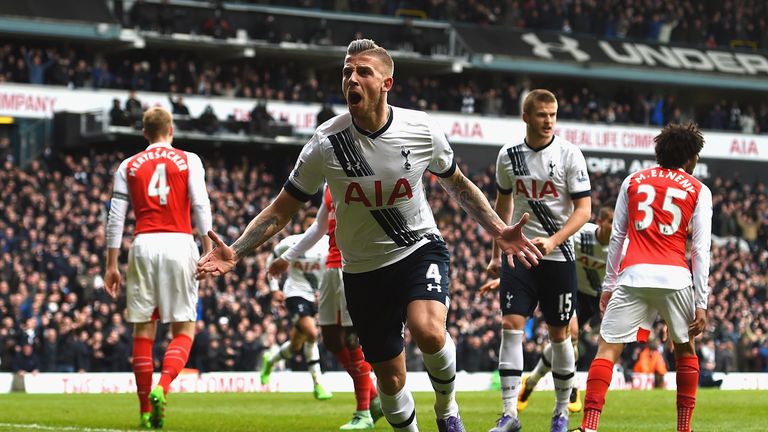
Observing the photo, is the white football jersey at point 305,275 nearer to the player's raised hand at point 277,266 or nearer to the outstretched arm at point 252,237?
the player's raised hand at point 277,266

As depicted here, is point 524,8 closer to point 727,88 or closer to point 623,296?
Result: point 727,88

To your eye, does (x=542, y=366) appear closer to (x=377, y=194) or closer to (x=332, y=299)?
(x=332, y=299)

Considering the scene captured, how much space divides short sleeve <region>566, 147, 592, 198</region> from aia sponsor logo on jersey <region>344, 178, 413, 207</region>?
3384mm

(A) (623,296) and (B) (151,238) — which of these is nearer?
(A) (623,296)

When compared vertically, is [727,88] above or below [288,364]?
above

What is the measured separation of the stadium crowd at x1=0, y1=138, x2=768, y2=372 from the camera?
25844mm

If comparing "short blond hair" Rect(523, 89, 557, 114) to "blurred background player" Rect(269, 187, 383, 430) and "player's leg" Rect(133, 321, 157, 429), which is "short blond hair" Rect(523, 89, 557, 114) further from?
"player's leg" Rect(133, 321, 157, 429)

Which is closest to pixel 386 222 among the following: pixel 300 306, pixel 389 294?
pixel 389 294

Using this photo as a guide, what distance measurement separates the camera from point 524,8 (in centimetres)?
5125

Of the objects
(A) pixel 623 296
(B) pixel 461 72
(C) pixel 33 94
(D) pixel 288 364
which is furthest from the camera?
(B) pixel 461 72

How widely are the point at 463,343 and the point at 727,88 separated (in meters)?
29.0

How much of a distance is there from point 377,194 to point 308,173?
439 millimetres

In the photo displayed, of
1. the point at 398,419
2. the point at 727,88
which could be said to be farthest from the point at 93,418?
the point at 727,88

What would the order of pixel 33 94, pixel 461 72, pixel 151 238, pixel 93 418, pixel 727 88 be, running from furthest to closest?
pixel 727 88, pixel 461 72, pixel 33 94, pixel 93 418, pixel 151 238
